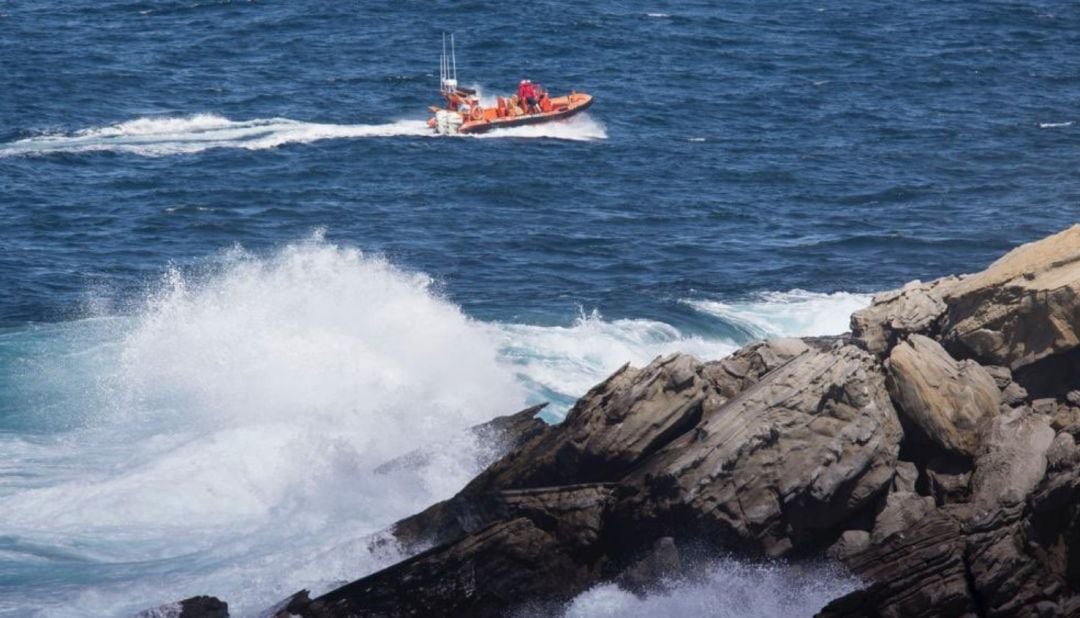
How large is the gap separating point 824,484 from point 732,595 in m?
2.18

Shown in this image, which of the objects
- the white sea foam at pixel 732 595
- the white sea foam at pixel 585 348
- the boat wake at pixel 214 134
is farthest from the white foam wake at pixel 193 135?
the white sea foam at pixel 732 595

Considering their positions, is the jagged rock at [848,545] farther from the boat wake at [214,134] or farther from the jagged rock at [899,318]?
the boat wake at [214,134]

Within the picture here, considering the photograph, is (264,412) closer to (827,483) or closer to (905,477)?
(827,483)

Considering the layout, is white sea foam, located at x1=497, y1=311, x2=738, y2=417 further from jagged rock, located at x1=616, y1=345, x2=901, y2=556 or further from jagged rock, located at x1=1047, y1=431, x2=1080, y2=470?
jagged rock, located at x1=1047, y1=431, x2=1080, y2=470

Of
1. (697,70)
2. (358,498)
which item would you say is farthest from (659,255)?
(697,70)

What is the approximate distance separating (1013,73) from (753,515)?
54.0 metres

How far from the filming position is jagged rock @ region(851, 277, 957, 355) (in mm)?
27422

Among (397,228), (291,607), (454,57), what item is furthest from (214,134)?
(291,607)

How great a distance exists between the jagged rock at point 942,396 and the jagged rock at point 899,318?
1466 millimetres

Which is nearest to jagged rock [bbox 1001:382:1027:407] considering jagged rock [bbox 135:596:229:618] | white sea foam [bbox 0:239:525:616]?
white sea foam [bbox 0:239:525:616]

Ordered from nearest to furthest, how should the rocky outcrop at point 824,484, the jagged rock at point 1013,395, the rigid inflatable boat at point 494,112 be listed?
the rocky outcrop at point 824,484 → the jagged rock at point 1013,395 → the rigid inflatable boat at point 494,112

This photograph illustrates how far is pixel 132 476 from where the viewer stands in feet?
103

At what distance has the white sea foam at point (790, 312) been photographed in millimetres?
41000

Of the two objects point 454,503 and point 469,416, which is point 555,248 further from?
point 454,503
